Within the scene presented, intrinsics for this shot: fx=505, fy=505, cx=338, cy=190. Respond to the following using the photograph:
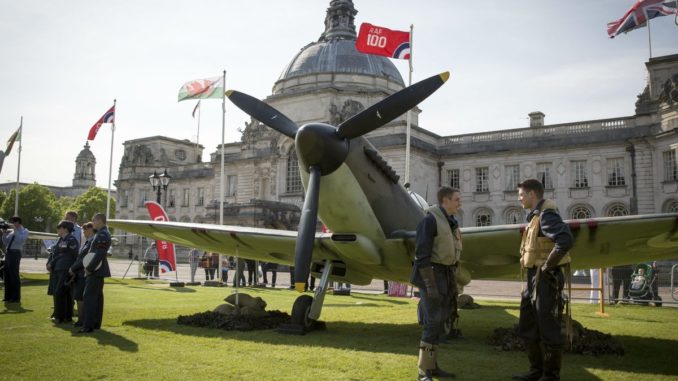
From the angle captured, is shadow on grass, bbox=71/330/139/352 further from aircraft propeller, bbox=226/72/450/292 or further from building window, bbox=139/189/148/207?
building window, bbox=139/189/148/207

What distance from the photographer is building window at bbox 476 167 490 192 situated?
4666 centimetres

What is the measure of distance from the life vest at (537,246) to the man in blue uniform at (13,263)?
44.1 feet

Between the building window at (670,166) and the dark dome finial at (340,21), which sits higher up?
the dark dome finial at (340,21)

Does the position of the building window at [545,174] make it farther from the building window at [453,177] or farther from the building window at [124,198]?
the building window at [124,198]

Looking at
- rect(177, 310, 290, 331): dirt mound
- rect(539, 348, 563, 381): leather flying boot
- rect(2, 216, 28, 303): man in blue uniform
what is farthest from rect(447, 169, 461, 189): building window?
rect(539, 348, 563, 381): leather flying boot

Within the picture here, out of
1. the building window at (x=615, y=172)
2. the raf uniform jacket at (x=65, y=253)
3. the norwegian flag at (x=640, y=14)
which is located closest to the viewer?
the raf uniform jacket at (x=65, y=253)

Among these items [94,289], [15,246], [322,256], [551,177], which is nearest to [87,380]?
[94,289]

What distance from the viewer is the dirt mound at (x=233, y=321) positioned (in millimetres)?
9806

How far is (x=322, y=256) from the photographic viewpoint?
9984 millimetres

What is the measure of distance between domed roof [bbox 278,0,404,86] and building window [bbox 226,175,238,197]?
13166 millimetres

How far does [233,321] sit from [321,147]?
13.5ft

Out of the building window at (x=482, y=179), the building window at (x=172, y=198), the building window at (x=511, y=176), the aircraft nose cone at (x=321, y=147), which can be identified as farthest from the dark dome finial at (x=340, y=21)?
the aircraft nose cone at (x=321, y=147)

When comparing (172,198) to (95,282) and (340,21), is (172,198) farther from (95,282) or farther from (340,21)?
(95,282)

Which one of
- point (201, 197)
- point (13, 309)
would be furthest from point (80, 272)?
point (201, 197)
